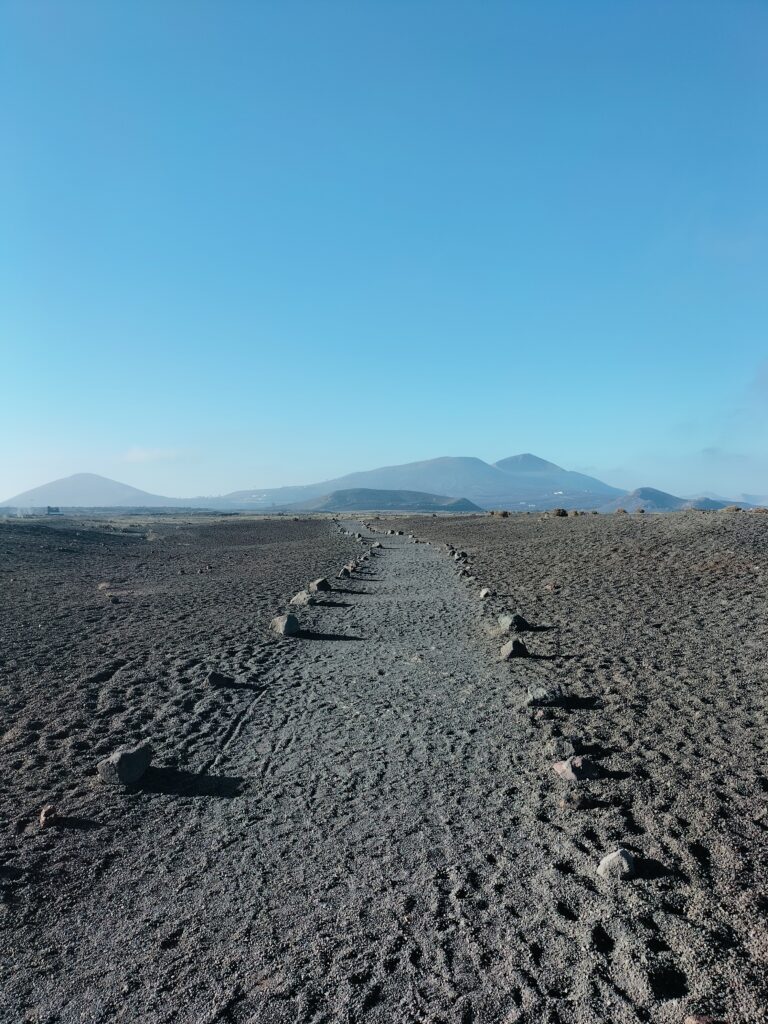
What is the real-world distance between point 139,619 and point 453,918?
1085 centimetres

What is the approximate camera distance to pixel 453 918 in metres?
3.76

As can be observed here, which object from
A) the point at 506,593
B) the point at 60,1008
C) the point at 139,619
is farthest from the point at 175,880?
the point at 506,593

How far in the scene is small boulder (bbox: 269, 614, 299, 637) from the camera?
11.8 m

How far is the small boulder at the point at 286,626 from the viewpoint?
11761mm

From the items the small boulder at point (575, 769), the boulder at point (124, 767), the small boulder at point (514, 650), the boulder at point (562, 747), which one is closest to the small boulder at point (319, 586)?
the small boulder at point (514, 650)

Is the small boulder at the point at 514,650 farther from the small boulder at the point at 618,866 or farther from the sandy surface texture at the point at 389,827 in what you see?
the small boulder at the point at 618,866

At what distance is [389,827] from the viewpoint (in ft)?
16.0

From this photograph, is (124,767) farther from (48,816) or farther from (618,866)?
(618,866)

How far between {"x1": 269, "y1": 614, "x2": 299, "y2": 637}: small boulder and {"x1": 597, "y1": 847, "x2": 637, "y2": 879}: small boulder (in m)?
8.14

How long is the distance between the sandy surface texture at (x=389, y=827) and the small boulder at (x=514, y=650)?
133mm

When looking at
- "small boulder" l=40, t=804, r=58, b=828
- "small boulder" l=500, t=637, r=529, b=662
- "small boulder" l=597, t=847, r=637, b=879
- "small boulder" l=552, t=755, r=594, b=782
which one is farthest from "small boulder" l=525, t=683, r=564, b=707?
"small boulder" l=40, t=804, r=58, b=828

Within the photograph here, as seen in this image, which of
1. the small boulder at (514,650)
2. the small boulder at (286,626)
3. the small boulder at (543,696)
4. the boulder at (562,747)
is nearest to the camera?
the boulder at (562,747)

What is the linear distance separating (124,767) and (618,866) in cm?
392

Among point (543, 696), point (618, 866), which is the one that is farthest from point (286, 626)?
point (618, 866)
